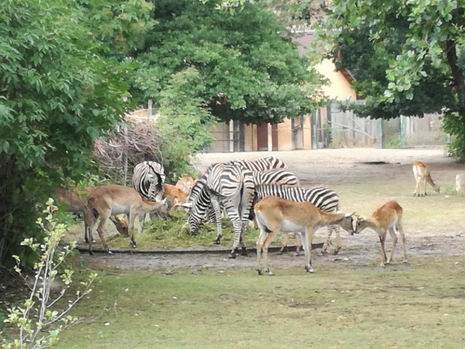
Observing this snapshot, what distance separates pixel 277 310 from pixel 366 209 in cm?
1168

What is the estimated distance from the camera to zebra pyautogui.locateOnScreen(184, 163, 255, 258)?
1573cm

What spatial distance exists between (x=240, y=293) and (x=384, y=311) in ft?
6.47

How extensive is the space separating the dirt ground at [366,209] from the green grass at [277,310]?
1084 mm

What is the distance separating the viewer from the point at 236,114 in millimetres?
30062

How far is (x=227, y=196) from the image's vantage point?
16.2 metres

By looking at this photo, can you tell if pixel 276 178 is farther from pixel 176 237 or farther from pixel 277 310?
pixel 277 310

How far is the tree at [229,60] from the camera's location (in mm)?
27125

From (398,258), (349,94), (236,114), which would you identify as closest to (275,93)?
(236,114)

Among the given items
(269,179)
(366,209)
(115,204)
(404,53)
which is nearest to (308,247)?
(115,204)

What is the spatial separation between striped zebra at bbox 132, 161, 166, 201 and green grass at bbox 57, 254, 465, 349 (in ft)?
18.6

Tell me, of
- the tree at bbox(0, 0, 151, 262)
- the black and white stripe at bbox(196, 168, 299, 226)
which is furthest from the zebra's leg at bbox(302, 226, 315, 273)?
the black and white stripe at bbox(196, 168, 299, 226)

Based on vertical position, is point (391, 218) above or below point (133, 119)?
below

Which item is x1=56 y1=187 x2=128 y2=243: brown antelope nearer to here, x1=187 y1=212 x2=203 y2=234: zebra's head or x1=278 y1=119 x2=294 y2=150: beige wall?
x1=187 y1=212 x2=203 y2=234: zebra's head

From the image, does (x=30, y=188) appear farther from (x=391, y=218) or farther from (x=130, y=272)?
(x=391, y=218)
